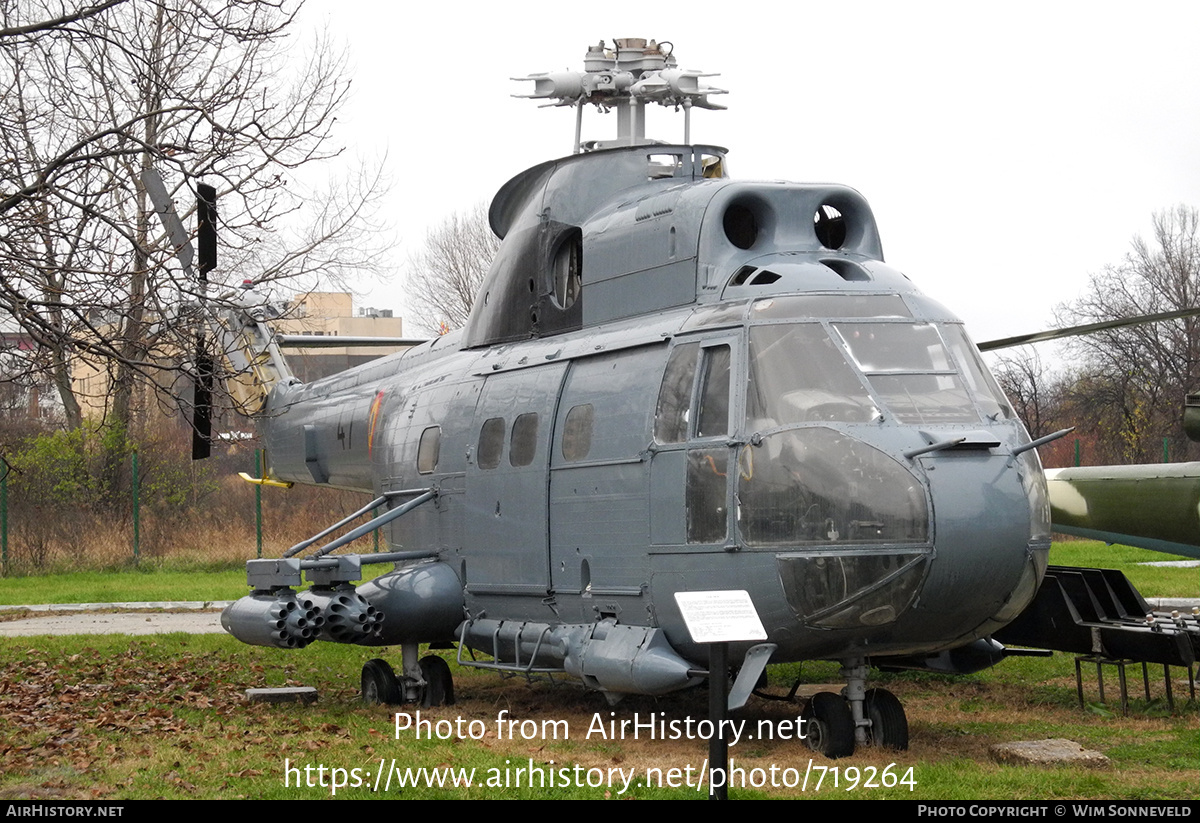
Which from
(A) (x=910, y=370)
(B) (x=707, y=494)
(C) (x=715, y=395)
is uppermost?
(A) (x=910, y=370)

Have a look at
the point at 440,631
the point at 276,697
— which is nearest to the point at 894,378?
the point at 440,631

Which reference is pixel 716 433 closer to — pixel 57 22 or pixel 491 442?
pixel 491 442

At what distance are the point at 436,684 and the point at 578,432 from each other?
2.98 metres

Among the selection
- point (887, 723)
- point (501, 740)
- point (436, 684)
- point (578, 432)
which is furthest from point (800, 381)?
point (436, 684)

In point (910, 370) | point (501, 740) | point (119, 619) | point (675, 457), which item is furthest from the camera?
point (119, 619)

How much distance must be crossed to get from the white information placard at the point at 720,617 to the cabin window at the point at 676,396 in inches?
73.5

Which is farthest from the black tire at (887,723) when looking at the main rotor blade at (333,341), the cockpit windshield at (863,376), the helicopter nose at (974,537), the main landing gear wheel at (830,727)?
the main rotor blade at (333,341)

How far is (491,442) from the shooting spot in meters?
10.6

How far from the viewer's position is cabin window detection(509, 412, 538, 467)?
10.0 m

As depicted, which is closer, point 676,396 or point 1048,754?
point 1048,754

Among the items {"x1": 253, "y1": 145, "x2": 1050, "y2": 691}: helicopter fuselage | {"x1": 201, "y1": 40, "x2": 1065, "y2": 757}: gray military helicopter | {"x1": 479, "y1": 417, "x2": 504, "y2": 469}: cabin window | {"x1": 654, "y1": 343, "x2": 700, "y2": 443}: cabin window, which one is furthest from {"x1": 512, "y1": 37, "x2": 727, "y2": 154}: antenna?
{"x1": 654, "y1": 343, "x2": 700, "y2": 443}: cabin window

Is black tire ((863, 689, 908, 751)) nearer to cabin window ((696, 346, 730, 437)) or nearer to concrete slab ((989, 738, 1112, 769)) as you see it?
concrete slab ((989, 738, 1112, 769))

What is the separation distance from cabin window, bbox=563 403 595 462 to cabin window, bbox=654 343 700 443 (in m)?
0.77

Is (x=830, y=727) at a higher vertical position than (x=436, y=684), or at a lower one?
higher
